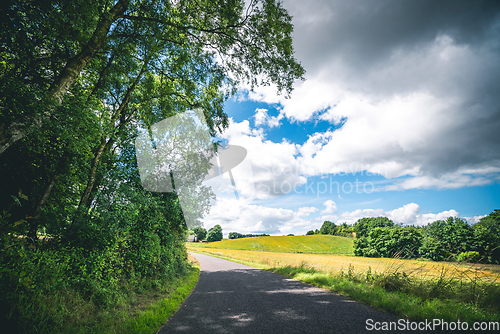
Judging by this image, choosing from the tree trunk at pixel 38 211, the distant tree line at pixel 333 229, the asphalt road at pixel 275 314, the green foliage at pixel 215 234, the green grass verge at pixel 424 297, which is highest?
the tree trunk at pixel 38 211

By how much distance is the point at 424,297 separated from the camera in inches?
210

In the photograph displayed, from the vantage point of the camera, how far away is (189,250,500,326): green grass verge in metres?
4.06

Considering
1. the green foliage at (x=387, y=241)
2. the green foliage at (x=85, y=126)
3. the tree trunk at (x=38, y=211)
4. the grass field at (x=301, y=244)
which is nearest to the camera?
the green foliage at (x=85, y=126)

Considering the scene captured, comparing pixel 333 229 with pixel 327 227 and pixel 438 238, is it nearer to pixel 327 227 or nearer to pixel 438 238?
pixel 327 227

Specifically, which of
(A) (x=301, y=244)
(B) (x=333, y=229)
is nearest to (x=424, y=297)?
(A) (x=301, y=244)

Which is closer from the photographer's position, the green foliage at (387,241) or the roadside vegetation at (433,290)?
the roadside vegetation at (433,290)

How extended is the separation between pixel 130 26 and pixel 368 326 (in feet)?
33.2

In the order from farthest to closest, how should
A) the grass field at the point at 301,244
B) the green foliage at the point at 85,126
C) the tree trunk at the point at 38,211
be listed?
1. the grass field at the point at 301,244
2. the tree trunk at the point at 38,211
3. the green foliage at the point at 85,126

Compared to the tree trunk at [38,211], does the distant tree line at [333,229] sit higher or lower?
lower

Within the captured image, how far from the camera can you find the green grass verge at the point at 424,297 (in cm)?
406

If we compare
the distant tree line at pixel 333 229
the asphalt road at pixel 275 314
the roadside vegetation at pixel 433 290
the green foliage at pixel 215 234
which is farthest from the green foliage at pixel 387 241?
the green foliage at pixel 215 234

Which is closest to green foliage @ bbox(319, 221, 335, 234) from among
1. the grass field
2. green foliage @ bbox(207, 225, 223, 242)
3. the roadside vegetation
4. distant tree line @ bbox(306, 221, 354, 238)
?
distant tree line @ bbox(306, 221, 354, 238)

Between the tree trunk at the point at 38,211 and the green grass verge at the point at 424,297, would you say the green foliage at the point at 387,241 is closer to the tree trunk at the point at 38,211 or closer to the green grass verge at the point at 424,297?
the green grass verge at the point at 424,297

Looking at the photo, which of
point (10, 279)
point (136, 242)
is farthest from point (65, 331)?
point (136, 242)
